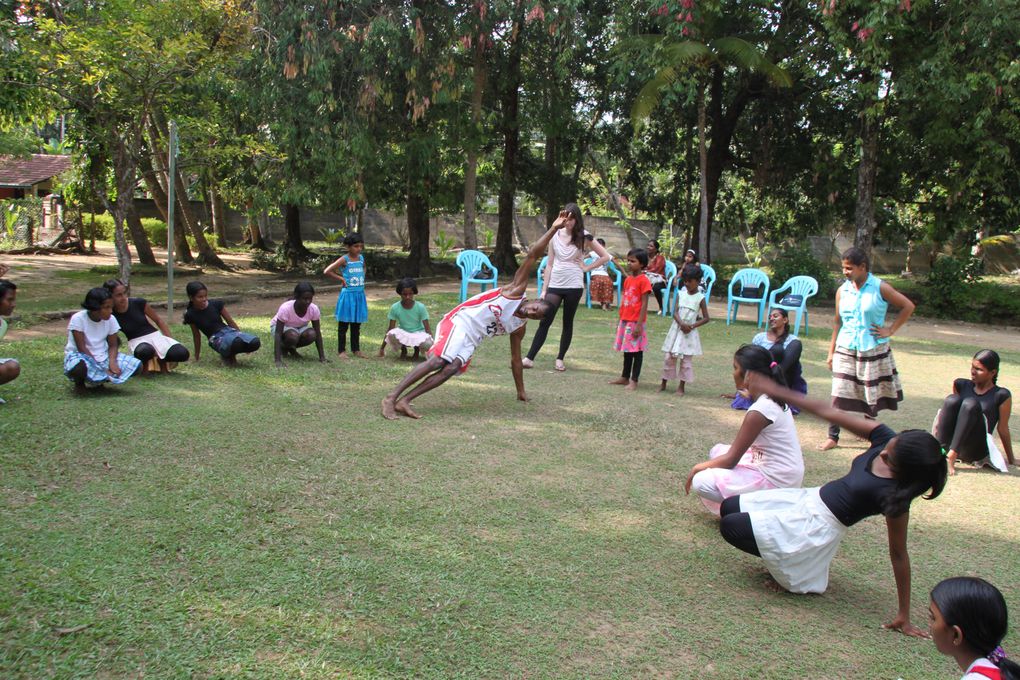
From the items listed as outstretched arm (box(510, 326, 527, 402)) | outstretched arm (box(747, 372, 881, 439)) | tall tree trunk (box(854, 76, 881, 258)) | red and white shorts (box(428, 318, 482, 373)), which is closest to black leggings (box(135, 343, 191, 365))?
red and white shorts (box(428, 318, 482, 373))

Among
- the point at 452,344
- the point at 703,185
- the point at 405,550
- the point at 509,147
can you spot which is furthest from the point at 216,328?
the point at 703,185

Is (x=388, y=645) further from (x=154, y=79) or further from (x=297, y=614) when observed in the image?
(x=154, y=79)

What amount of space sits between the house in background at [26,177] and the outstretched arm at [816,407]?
33.8 meters

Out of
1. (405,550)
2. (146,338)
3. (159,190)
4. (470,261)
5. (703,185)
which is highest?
(703,185)

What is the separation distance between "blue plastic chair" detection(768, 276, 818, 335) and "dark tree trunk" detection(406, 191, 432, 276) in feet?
29.5

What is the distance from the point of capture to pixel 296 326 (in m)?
8.56

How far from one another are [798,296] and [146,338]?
32.7 feet

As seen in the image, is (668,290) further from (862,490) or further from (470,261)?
(862,490)

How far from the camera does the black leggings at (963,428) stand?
239 inches

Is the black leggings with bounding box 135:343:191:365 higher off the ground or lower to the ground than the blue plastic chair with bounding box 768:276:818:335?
lower

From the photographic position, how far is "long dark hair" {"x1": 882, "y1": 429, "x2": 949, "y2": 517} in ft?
11.0

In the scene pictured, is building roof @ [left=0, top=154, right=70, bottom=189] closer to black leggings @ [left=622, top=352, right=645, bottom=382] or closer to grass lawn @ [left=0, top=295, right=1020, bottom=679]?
grass lawn @ [left=0, top=295, right=1020, bottom=679]

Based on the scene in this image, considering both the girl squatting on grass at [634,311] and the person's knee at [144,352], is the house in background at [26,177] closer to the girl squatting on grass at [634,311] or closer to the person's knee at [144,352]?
the person's knee at [144,352]

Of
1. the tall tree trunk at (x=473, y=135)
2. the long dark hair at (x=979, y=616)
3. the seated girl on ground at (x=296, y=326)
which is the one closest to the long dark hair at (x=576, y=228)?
the seated girl on ground at (x=296, y=326)
